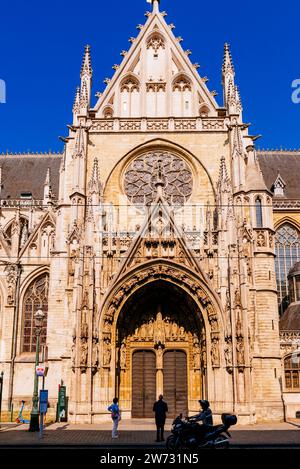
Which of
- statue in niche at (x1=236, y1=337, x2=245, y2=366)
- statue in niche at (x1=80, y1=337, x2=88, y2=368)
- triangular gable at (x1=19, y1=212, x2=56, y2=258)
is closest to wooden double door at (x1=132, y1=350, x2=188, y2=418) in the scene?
statue in niche at (x1=80, y1=337, x2=88, y2=368)

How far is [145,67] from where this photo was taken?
32750 mm

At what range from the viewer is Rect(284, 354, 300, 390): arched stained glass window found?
97.4ft

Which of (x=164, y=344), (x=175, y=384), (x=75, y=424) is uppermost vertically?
(x=164, y=344)

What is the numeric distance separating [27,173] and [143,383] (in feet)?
78.0

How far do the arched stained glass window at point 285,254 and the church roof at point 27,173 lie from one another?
1761cm

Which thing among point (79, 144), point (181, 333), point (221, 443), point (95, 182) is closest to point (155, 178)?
point (95, 182)

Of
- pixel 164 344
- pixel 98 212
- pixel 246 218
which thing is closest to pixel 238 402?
pixel 164 344

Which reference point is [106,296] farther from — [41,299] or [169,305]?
[41,299]

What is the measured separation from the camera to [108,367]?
2478cm

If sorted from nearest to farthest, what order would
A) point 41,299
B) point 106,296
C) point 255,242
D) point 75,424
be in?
point 75,424 → point 106,296 → point 255,242 → point 41,299

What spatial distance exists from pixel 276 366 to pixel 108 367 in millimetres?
8438

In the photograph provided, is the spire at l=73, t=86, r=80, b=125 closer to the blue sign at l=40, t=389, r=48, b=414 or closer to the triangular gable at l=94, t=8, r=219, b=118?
the triangular gable at l=94, t=8, r=219, b=118

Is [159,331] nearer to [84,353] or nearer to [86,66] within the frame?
[84,353]

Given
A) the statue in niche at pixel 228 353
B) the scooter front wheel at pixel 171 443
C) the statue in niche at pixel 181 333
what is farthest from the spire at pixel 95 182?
the scooter front wheel at pixel 171 443
